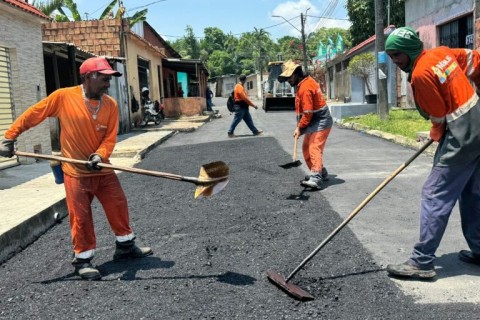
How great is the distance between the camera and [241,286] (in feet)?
12.2

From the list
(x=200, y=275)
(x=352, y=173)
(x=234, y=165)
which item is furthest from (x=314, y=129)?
(x=200, y=275)

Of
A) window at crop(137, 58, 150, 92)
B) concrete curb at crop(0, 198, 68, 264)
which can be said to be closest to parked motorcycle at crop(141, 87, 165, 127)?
window at crop(137, 58, 150, 92)

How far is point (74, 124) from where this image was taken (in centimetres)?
408


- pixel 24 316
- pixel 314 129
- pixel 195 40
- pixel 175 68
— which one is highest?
pixel 195 40

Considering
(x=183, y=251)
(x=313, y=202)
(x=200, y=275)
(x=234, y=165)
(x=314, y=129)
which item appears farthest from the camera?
(x=234, y=165)

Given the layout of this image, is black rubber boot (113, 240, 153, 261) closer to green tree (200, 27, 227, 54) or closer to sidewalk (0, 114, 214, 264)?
sidewalk (0, 114, 214, 264)

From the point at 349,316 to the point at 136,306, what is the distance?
142cm

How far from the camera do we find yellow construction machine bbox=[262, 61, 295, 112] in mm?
27984

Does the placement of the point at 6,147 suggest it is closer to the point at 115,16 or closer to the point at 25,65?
the point at 25,65

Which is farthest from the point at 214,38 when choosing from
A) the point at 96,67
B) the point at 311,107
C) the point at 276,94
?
the point at 96,67

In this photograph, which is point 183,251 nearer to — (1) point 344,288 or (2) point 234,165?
(1) point 344,288

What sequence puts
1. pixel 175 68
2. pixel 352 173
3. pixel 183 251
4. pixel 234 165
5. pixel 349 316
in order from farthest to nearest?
1. pixel 175 68
2. pixel 234 165
3. pixel 352 173
4. pixel 183 251
5. pixel 349 316

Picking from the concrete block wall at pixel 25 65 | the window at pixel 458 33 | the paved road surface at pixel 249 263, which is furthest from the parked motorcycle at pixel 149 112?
the paved road surface at pixel 249 263

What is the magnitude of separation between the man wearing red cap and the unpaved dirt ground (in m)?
0.32
